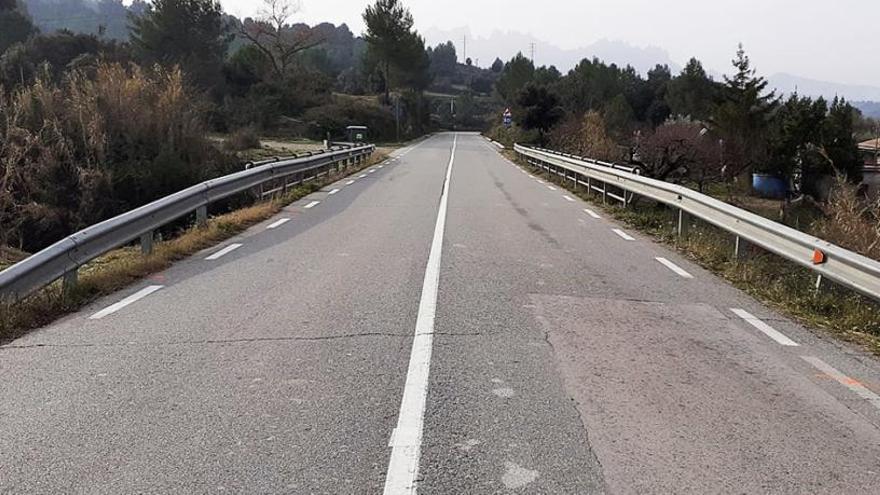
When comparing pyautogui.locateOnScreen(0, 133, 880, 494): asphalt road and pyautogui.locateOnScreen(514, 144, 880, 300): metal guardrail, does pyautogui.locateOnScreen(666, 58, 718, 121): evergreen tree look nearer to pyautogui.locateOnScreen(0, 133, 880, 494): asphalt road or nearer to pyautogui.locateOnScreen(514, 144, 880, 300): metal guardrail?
pyautogui.locateOnScreen(514, 144, 880, 300): metal guardrail

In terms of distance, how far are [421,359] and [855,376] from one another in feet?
10.5

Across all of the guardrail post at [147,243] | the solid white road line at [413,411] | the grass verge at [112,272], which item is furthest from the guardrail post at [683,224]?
the guardrail post at [147,243]

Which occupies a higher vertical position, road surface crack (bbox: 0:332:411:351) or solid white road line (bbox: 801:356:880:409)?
road surface crack (bbox: 0:332:411:351)

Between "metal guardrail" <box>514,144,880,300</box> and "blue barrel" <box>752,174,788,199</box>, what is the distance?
3160cm

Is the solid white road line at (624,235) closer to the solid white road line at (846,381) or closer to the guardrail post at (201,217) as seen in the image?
the solid white road line at (846,381)

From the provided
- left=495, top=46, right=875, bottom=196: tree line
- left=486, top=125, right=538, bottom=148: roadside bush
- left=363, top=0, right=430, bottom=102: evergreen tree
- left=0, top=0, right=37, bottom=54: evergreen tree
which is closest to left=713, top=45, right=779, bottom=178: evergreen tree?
left=495, top=46, right=875, bottom=196: tree line

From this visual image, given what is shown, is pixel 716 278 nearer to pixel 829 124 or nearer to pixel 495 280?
pixel 495 280

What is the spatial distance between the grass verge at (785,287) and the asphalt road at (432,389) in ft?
1.18

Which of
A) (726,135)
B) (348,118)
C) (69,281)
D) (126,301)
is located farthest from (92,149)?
(348,118)

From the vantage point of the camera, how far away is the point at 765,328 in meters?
6.65

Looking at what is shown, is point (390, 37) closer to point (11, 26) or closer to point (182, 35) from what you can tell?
point (182, 35)

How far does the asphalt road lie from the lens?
3.67m

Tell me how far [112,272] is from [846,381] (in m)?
7.41

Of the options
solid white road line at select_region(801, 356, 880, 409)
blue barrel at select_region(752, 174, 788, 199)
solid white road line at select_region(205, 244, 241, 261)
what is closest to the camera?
solid white road line at select_region(801, 356, 880, 409)
